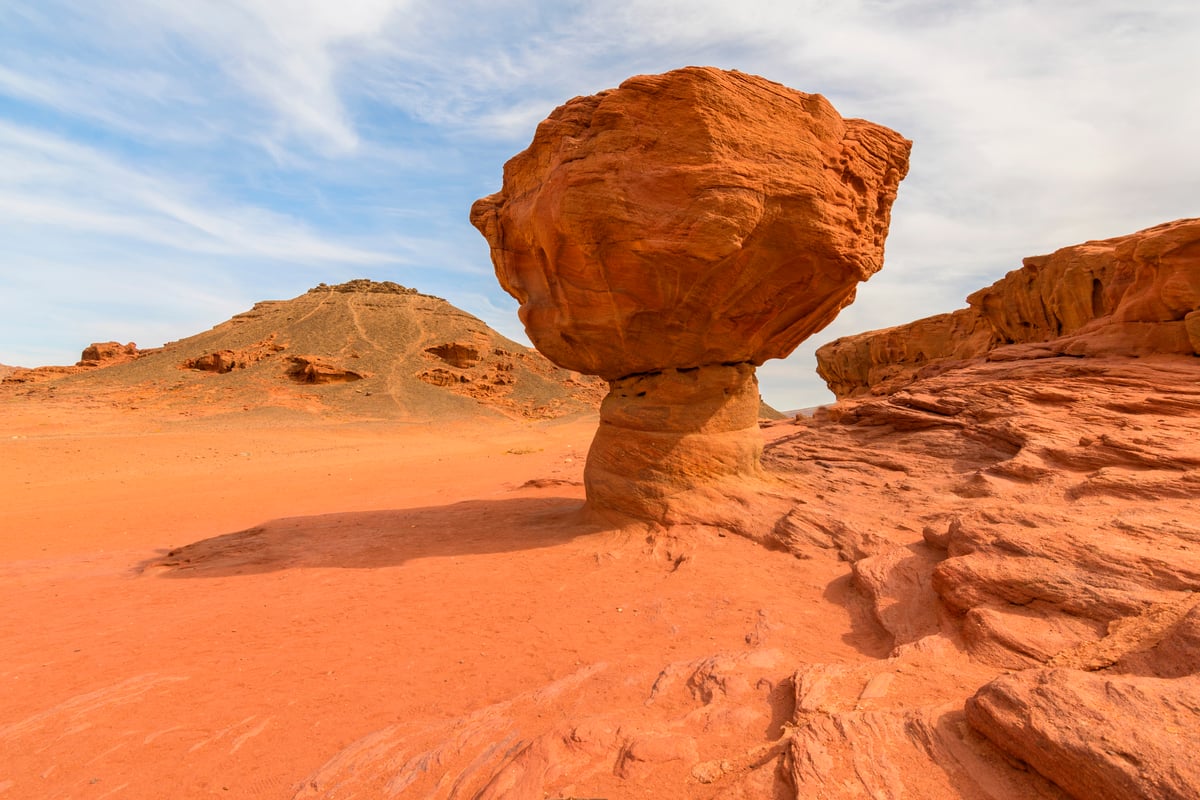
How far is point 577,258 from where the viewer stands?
672 cm

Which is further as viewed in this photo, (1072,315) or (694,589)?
(1072,315)

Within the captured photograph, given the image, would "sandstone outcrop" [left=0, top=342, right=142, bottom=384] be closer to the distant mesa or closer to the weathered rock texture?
the distant mesa

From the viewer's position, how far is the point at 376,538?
27.2 ft

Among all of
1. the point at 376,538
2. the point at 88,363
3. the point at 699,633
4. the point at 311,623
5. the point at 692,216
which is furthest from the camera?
the point at 88,363

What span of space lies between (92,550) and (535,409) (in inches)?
1092

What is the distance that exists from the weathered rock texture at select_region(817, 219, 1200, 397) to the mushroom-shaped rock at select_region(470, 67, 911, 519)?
17.0ft

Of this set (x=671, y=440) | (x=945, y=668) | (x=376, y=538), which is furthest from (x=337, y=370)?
(x=945, y=668)

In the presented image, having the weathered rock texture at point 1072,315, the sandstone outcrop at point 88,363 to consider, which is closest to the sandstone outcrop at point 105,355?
the sandstone outcrop at point 88,363

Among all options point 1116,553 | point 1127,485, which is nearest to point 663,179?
point 1116,553

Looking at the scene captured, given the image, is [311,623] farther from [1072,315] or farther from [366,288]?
[366,288]

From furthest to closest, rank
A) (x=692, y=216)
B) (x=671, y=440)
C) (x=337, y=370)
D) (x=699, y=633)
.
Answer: (x=337, y=370) → (x=671, y=440) → (x=692, y=216) → (x=699, y=633)

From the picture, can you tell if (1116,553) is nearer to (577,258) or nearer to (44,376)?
(577,258)

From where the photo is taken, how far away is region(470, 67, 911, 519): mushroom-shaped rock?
5941 millimetres

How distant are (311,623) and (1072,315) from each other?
64.5 ft
